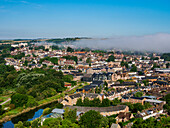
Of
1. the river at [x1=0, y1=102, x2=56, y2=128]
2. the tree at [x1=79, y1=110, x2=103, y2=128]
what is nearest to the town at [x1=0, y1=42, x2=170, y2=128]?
the tree at [x1=79, y1=110, x2=103, y2=128]

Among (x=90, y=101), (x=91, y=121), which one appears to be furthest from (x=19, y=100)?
(x=91, y=121)

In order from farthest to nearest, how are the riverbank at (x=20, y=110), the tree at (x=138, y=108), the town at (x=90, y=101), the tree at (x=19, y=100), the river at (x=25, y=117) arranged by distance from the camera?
the tree at (x=19, y=100), the riverbank at (x=20, y=110), the tree at (x=138, y=108), the river at (x=25, y=117), the town at (x=90, y=101)

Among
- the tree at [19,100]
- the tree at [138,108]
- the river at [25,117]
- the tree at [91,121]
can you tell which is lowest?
the river at [25,117]

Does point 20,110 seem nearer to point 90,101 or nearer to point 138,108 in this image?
point 90,101

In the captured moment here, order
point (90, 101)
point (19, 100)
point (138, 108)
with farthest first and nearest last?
point (19, 100) → point (90, 101) → point (138, 108)

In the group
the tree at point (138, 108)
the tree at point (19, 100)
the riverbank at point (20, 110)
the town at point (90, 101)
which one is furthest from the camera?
the tree at point (19, 100)

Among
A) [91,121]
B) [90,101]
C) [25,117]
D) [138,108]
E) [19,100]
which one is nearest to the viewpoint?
[91,121]

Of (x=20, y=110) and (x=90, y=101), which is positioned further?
(x=20, y=110)

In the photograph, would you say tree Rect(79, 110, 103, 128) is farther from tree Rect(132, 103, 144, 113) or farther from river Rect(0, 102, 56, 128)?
river Rect(0, 102, 56, 128)

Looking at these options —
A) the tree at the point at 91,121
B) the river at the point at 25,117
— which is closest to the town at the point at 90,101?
the tree at the point at 91,121

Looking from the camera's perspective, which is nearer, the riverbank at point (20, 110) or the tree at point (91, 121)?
the tree at point (91, 121)

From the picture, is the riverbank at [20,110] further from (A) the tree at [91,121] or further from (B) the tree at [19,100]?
(A) the tree at [91,121]
